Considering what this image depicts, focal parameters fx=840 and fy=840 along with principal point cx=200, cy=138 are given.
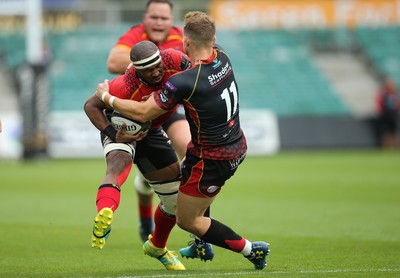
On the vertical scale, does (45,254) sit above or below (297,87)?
above

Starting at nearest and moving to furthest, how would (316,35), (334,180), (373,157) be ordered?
(334,180) → (373,157) → (316,35)

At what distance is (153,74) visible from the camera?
285 inches

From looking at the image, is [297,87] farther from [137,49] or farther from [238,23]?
[137,49]

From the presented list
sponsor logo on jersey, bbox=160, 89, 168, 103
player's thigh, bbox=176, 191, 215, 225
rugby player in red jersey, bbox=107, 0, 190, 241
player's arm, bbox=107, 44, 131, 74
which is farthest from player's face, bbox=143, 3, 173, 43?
player's thigh, bbox=176, 191, 215, 225

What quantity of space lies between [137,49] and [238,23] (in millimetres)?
27104

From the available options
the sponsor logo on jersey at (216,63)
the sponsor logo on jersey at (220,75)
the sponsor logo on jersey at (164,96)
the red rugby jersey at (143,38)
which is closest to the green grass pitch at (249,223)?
the sponsor logo on jersey at (164,96)

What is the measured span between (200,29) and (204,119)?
2.44 ft

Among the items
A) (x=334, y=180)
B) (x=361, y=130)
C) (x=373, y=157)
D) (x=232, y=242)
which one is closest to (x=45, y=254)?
(x=232, y=242)

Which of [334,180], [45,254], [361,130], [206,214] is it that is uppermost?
[206,214]

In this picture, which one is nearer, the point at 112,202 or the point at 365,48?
the point at 112,202

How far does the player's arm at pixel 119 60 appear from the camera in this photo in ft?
31.4

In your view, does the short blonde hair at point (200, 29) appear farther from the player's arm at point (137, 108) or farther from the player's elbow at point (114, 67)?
the player's elbow at point (114, 67)

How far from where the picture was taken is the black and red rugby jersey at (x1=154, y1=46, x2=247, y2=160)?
6852 mm

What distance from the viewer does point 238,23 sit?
33.8 meters
